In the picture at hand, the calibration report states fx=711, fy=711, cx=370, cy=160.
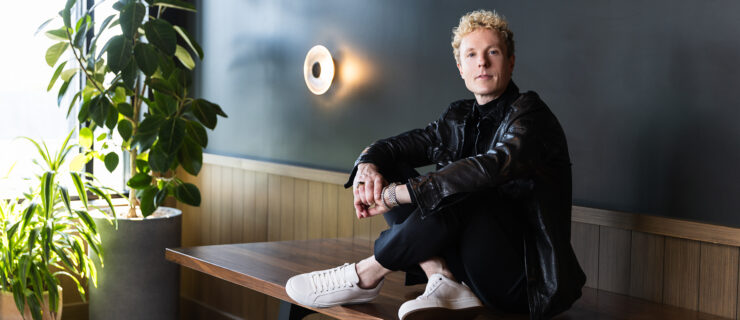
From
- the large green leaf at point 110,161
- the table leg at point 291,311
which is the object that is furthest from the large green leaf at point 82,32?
the table leg at point 291,311

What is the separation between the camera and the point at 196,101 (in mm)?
3352

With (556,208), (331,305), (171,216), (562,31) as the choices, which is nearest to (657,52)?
(562,31)

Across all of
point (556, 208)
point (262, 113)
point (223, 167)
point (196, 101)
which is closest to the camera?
point (556, 208)

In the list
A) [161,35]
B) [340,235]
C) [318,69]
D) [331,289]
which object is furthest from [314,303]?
[161,35]

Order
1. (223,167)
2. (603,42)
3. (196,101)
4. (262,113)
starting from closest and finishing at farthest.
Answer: (603,42), (196,101), (262,113), (223,167)

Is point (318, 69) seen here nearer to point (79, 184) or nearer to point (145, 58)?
point (145, 58)

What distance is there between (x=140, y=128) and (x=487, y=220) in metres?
2.00

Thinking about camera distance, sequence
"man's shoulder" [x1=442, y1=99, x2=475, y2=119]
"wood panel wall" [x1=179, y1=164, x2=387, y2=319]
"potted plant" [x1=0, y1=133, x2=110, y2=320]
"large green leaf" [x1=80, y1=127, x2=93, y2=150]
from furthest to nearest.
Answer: "large green leaf" [x1=80, y1=127, x2=93, y2=150], "wood panel wall" [x1=179, y1=164, x2=387, y2=319], "potted plant" [x1=0, y1=133, x2=110, y2=320], "man's shoulder" [x1=442, y1=99, x2=475, y2=119]

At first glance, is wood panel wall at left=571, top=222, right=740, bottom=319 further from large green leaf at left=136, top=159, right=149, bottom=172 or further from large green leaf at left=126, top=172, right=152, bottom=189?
large green leaf at left=136, top=159, right=149, bottom=172

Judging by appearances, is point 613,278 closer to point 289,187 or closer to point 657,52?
point 657,52

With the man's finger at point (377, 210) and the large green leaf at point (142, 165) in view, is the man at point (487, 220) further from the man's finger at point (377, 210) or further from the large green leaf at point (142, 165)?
the large green leaf at point (142, 165)

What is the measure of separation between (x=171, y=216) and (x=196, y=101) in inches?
22.6

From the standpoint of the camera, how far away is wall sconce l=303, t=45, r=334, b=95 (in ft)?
10.4

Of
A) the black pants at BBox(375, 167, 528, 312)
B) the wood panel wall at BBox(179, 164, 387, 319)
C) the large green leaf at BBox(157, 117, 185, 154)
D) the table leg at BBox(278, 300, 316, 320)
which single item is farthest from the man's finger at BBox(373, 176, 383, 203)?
the large green leaf at BBox(157, 117, 185, 154)
